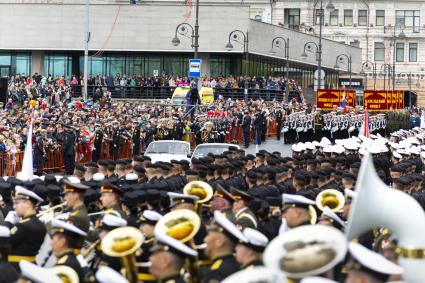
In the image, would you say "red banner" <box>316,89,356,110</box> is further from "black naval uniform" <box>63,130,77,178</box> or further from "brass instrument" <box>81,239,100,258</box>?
"brass instrument" <box>81,239,100,258</box>

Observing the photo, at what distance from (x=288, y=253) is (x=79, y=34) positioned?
213 feet

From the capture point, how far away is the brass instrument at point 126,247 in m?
9.04

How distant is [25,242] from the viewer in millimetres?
11688

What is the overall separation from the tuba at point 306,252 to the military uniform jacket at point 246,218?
4508mm

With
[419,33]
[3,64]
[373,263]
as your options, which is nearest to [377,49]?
[419,33]

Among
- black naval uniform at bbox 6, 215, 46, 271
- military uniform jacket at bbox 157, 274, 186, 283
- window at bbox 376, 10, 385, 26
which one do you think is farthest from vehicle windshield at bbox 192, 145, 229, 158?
window at bbox 376, 10, 385, 26

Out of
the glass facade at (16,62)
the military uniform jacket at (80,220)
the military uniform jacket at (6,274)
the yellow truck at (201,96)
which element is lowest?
the military uniform jacket at (6,274)

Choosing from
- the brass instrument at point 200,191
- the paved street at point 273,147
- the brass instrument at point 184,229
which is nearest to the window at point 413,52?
the paved street at point 273,147

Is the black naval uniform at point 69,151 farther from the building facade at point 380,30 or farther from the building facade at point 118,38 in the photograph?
the building facade at point 380,30

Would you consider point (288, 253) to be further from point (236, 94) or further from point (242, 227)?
point (236, 94)

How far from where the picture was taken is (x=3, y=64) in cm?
7231

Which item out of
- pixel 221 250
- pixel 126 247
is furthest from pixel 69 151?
pixel 126 247

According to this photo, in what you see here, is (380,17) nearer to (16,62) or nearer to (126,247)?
(16,62)

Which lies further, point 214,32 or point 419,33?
point 419,33
